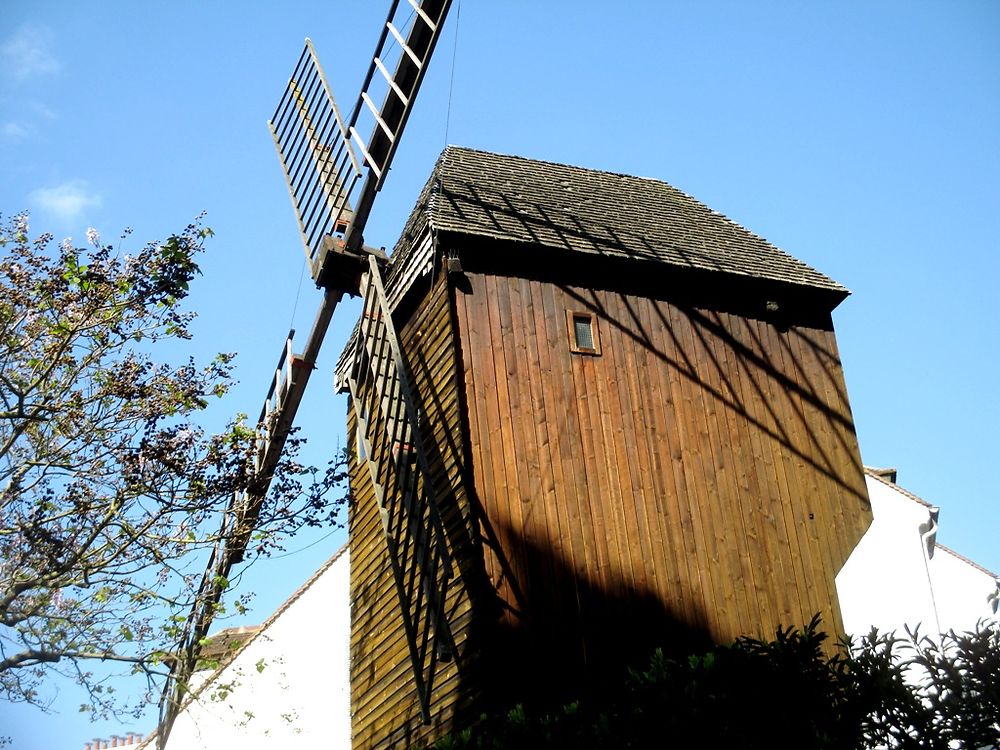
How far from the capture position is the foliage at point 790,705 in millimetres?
5641

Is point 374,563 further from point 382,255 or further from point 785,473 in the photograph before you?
point 785,473

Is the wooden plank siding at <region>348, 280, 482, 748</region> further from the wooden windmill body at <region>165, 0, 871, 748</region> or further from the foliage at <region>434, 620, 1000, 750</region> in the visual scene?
the foliage at <region>434, 620, 1000, 750</region>

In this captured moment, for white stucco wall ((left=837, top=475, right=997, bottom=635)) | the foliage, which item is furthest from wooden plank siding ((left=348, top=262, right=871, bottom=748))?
the foliage

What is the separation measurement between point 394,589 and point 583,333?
347 cm

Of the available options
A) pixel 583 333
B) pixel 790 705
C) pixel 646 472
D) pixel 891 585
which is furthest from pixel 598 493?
pixel 790 705

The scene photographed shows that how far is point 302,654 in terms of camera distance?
17.0m

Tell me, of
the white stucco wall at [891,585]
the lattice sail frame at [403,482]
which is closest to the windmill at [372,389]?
the lattice sail frame at [403,482]

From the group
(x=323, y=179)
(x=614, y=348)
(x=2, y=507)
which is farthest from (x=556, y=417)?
(x=2, y=507)

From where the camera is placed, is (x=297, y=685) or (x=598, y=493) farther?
(x=297, y=685)

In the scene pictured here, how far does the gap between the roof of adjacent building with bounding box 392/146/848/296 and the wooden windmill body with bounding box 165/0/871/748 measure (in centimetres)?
5

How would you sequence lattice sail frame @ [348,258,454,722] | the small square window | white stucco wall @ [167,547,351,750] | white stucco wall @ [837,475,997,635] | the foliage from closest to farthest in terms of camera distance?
the foliage < lattice sail frame @ [348,258,454,722] < white stucco wall @ [837,475,997,635] < the small square window < white stucco wall @ [167,547,351,750]

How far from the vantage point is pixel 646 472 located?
10906mm

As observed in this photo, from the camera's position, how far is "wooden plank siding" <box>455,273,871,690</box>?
9914mm

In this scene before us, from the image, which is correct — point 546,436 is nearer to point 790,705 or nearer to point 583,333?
point 583,333
